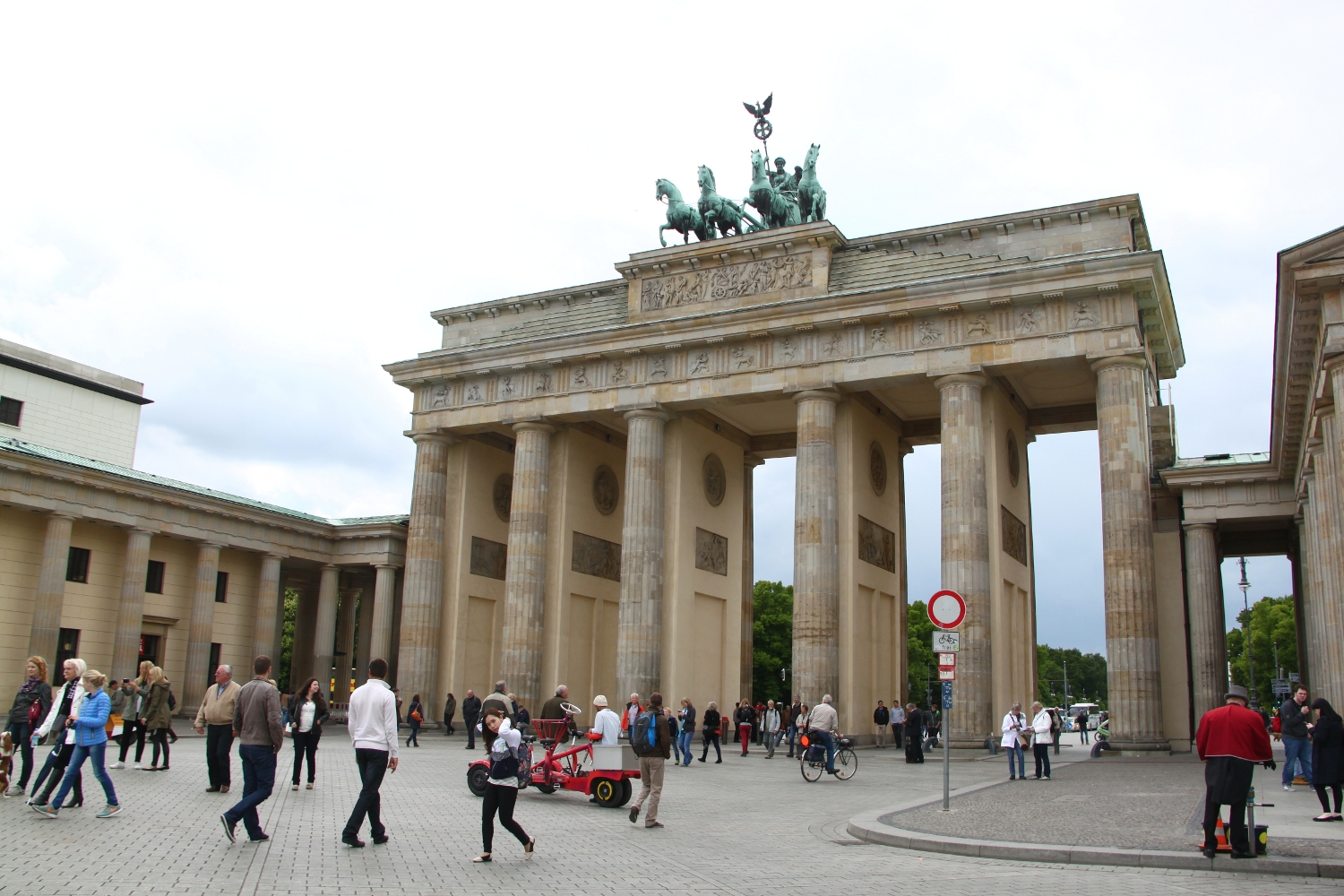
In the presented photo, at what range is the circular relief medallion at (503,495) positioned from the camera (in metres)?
45.9

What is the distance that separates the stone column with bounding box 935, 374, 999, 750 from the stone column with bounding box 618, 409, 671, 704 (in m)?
9.92

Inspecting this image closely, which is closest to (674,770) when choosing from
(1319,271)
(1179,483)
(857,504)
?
(857,504)

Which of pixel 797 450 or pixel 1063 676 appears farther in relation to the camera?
pixel 1063 676

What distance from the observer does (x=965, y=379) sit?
111 ft

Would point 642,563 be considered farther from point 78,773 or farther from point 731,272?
point 78,773

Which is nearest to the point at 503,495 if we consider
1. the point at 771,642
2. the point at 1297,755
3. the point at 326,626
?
the point at 326,626

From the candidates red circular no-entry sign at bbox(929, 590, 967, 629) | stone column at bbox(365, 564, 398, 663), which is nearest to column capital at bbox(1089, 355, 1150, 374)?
red circular no-entry sign at bbox(929, 590, 967, 629)

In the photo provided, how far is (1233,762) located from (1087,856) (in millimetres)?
1703

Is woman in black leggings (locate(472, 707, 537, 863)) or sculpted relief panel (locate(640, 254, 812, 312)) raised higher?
sculpted relief panel (locate(640, 254, 812, 312))

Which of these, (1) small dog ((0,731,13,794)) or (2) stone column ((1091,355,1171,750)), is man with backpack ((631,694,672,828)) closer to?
(1) small dog ((0,731,13,794))

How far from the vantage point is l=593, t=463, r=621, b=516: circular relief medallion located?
44.2 m

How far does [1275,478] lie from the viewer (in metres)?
33.2

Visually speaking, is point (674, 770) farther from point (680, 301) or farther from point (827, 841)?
point (680, 301)

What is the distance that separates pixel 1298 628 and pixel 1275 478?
11104 millimetres
